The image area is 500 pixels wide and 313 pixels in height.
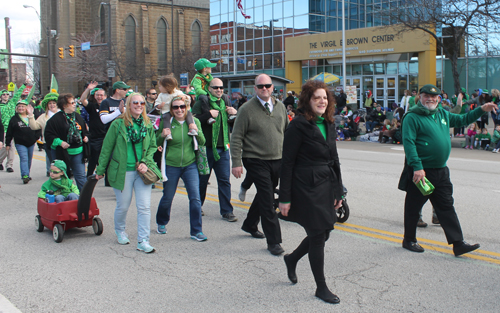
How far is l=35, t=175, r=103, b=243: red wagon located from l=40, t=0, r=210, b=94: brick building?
4811cm

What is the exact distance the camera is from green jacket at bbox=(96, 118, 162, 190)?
5801 millimetres

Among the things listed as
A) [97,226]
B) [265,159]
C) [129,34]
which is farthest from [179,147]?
[129,34]

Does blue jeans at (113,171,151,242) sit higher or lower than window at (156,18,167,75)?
lower

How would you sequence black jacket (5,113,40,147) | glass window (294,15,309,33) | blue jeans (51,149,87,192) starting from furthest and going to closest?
glass window (294,15,309,33), black jacket (5,113,40,147), blue jeans (51,149,87,192)

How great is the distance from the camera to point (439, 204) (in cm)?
545

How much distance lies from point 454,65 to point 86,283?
2297cm

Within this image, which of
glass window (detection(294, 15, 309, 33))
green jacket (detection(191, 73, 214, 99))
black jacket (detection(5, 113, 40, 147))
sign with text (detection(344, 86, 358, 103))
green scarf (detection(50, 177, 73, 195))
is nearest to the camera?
green scarf (detection(50, 177, 73, 195))

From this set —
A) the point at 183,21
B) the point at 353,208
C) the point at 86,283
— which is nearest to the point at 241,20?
the point at 183,21

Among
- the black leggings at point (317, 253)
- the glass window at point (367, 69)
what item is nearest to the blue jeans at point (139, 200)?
the black leggings at point (317, 253)

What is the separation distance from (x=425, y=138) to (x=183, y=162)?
275 centimetres

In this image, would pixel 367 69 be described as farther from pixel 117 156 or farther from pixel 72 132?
pixel 117 156

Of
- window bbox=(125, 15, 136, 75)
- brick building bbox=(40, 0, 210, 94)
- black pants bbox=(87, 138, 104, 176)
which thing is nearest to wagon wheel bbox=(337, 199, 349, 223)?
black pants bbox=(87, 138, 104, 176)

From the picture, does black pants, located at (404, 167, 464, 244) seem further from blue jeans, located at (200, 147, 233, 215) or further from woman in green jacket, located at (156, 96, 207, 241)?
blue jeans, located at (200, 147, 233, 215)

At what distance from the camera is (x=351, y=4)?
1706 inches
